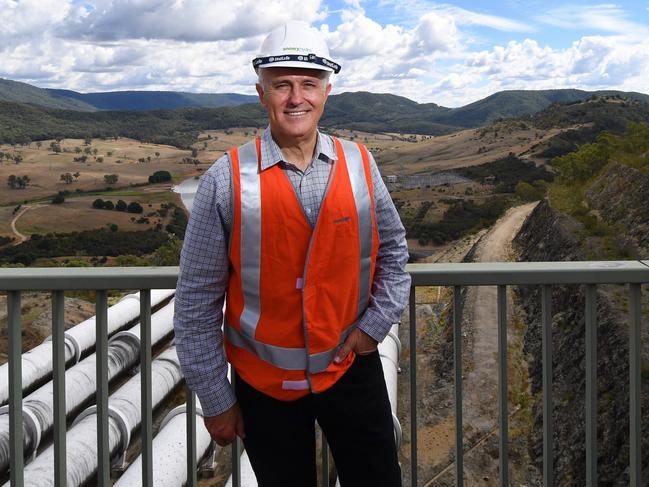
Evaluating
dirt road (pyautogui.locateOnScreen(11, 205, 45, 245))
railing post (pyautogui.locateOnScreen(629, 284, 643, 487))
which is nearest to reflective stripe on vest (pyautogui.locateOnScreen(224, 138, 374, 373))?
railing post (pyautogui.locateOnScreen(629, 284, 643, 487))

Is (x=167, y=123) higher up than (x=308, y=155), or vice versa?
(x=167, y=123)

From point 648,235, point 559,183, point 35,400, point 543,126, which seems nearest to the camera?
point 35,400

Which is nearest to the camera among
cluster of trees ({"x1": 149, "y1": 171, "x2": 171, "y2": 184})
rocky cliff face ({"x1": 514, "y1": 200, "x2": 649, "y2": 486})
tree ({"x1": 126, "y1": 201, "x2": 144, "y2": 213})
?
rocky cliff face ({"x1": 514, "y1": 200, "x2": 649, "y2": 486})

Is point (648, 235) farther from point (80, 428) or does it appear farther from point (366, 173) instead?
point (366, 173)

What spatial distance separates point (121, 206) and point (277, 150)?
103881 millimetres

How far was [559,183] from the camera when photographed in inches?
2331

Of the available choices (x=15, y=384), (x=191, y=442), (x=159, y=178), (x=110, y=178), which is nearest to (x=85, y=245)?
(x=110, y=178)

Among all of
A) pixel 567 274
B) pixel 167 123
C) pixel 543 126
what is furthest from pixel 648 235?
pixel 167 123

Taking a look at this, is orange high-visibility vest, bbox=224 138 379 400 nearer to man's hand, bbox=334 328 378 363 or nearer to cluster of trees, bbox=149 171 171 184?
man's hand, bbox=334 328 378 363

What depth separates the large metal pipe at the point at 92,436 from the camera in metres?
10.5

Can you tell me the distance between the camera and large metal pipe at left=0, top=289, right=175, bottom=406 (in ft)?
52.0

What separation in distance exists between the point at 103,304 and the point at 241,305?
2.99 ft

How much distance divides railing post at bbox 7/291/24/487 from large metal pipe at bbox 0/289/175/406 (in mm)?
11298

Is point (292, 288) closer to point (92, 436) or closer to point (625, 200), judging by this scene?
point (92, 436)
